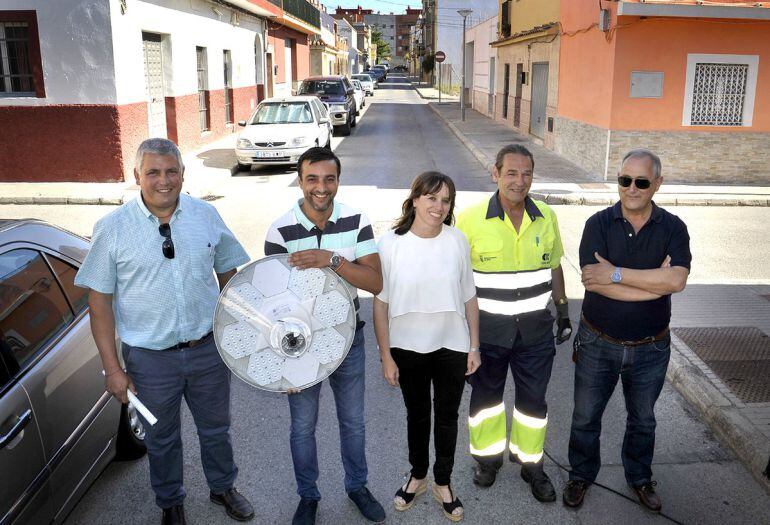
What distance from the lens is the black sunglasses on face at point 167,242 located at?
319 cm

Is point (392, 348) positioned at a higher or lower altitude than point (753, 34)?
lower

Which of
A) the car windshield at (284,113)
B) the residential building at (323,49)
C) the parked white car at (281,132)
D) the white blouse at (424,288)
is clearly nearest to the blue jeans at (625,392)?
the white blouse at (424,288)

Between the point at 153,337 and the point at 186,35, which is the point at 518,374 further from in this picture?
the point at 186,35

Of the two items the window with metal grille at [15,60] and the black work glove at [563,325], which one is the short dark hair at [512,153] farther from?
the window with metal grille at [15,60]

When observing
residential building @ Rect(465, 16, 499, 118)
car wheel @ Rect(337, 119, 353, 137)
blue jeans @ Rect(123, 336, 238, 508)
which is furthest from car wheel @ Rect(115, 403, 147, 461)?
residential building @ Rect(465, 16, 499, 118)

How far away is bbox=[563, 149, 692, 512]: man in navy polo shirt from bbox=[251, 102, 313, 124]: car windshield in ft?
46.6

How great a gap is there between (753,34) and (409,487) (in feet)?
44.4

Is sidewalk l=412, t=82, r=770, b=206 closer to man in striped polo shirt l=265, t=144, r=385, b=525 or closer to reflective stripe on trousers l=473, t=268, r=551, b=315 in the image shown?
reflective stripe on trousers l=473, t=268, r=551, b=315

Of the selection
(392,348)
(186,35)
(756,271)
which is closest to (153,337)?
(392,348)

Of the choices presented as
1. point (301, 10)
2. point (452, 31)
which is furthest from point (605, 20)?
point (452, 31)

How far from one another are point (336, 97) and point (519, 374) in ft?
73.9

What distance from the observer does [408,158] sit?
1864 centimetres

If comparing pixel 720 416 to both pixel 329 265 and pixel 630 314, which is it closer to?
pixel 630 314

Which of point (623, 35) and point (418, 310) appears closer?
point (418, 310)
